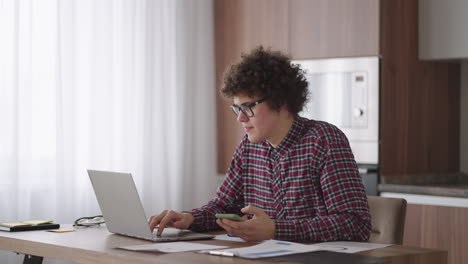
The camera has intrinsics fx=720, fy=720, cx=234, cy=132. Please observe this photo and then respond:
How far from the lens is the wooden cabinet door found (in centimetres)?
375

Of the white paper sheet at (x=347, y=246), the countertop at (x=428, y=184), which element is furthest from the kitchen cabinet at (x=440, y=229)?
the white paper sheet at (x=347, y=246)

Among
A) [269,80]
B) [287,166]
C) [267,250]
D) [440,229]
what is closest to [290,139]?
[287,166]

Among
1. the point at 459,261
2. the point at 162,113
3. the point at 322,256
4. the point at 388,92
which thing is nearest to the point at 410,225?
the point at 459,261

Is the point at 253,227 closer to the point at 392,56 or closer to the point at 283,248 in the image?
the point at 283,248

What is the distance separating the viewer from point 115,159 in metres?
4.00

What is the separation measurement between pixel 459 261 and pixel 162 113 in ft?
6.18

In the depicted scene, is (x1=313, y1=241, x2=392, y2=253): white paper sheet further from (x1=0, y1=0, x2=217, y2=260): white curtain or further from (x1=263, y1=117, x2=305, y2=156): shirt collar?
(x1=0, y1=0, x2=217, y2=260): white curtain

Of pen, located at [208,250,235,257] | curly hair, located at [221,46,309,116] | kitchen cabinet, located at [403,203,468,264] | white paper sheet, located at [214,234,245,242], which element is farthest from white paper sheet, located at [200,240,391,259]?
kitchen cabinet, located at [403,203,468,264]

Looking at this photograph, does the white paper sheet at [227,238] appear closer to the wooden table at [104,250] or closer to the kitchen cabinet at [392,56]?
the wooden table at [104,250]

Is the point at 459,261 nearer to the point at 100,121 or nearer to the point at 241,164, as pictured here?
the point at 241,164

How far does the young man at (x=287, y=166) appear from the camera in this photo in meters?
2.14

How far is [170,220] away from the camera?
2.32 m

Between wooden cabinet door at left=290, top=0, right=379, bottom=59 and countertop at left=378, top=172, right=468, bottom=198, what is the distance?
2.20 feet

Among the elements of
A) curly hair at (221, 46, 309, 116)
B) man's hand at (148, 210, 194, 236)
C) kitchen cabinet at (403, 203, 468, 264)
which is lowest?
kitchen cabinet at (403, 203, 468, 264)
